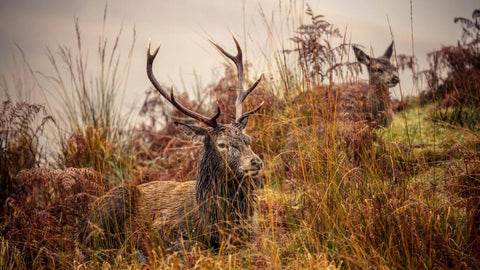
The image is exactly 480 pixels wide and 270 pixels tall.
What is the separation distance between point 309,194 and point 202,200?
0.99 m

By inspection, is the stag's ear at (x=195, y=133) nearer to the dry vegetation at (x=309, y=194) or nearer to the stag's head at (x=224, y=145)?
the stag's head at (x=224, y=145)

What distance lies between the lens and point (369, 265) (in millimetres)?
3086

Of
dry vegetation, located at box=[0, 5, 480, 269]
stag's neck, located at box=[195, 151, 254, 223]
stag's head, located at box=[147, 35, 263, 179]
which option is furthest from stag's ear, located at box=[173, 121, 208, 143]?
dry vegetation, located at box=[0, 5, 480, 269]

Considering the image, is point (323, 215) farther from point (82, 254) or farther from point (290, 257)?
point (82, 254)

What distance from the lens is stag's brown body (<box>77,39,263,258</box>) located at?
387 centimetres

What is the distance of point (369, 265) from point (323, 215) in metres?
0.56

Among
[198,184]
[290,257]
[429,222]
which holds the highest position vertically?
[198,184]

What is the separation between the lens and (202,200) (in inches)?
162

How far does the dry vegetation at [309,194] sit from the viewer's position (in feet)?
10.5

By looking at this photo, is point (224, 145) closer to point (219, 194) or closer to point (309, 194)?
point (219, 194)

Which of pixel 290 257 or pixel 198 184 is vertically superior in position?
pixel 198 184

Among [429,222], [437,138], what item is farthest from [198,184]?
[437,138]

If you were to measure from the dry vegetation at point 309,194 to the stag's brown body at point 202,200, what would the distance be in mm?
156

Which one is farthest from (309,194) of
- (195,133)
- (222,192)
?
(195,133)
